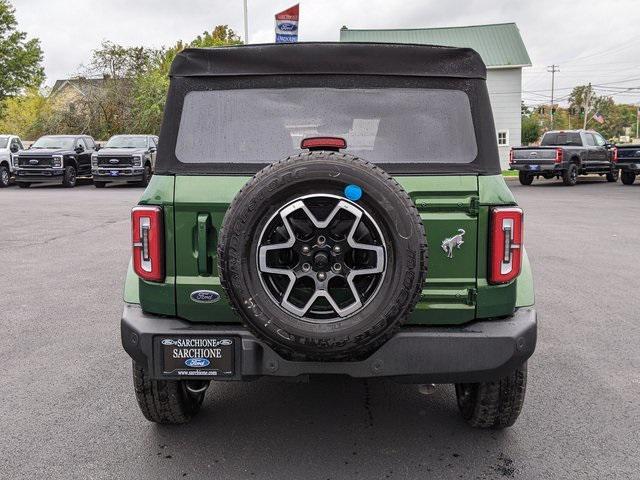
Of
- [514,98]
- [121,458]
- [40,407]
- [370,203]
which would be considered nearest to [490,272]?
[370,203]

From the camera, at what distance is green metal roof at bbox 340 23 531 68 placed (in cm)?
4141

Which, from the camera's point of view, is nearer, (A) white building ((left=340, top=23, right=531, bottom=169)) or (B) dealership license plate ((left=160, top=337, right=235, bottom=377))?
(B) dealership license plate ((left=160, top=337, right=235, bottom=377))

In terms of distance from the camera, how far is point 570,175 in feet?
79.4

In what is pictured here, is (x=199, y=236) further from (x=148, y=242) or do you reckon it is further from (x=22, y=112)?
(x=22, y=112)

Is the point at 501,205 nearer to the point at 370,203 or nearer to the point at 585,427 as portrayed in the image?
the point at 370,203

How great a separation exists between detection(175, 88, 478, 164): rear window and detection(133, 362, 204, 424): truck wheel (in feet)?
3.85

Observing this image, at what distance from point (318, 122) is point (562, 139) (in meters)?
23.6

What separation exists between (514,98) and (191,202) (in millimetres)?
41151

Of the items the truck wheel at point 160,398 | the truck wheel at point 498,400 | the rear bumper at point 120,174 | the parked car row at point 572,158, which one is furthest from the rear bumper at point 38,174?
the truck wheel at point 498,400

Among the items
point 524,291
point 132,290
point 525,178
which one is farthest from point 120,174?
point 524,291

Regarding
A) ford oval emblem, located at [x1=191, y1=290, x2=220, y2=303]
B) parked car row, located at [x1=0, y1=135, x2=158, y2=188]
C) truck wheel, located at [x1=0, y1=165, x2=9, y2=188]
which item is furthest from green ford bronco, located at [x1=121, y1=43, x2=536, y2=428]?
truck wheel, located at [x1=0, y1=165, x2=9, y2=188]

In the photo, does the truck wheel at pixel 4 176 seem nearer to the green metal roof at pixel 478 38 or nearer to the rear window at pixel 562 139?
the rear window at pixel 562 139

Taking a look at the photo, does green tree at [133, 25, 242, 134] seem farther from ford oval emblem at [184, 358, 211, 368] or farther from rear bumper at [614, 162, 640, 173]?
ford oval emblem at [184, 358, 211, 368]

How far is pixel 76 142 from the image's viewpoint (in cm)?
2538
